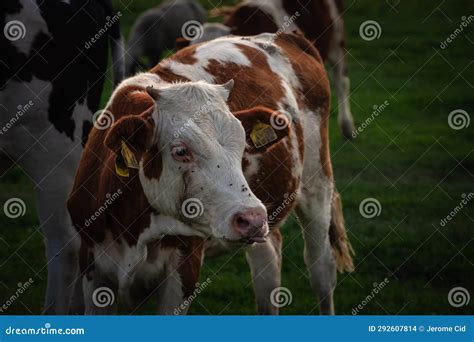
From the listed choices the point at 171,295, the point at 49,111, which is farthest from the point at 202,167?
the point at 49,111

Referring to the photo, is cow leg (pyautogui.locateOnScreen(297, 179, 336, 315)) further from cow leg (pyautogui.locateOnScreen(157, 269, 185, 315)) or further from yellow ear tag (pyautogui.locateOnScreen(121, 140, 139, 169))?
yellow ear tag (pyautogui.locateOnScreen(121, 140, 139, 169))

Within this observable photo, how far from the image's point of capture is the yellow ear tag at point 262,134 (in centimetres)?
595

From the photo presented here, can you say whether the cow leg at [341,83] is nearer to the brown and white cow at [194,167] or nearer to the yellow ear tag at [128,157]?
the brown and white cow at [194,167]

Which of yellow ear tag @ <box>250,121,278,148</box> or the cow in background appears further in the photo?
the cow in background

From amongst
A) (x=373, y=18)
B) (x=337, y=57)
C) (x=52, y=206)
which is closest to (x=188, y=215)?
(x=52, y=206)

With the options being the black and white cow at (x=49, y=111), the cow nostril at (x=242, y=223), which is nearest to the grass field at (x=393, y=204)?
the black and white cow at (x=49, y=111)

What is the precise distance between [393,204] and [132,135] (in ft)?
19.6

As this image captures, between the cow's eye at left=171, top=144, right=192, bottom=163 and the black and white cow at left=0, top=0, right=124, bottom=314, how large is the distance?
1.76m

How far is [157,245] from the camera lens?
238 inches

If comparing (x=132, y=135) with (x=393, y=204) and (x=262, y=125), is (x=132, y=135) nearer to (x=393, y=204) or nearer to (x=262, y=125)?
(x=262, y=125)

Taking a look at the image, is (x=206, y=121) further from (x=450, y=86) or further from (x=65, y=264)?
(x=450, y=86)

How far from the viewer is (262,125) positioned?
5945mm

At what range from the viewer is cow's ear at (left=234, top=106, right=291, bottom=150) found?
5879 millimetres

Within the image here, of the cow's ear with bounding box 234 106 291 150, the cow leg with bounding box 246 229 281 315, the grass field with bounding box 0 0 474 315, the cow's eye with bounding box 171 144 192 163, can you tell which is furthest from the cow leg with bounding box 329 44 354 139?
the cow's eye with bounding box 171 144 192 163
